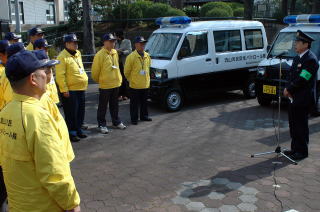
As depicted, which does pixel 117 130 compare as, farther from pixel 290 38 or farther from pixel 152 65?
pixel 290 38

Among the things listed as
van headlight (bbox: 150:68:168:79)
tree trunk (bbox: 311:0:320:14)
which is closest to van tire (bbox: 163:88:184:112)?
van headlight (bbox: 150:68:168:79)

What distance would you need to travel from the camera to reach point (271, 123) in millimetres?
8008

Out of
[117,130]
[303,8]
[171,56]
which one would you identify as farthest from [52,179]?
[303,8]

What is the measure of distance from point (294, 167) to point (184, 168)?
165cm

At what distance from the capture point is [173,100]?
929cm

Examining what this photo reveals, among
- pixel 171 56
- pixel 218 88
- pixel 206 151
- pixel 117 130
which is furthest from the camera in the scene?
pixel 218 88

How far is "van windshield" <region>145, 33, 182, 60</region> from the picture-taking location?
365 inches

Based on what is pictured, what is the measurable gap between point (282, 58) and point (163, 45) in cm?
300

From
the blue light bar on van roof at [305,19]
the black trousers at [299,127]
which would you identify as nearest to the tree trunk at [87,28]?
the blue light bar on van roof at [305,19]

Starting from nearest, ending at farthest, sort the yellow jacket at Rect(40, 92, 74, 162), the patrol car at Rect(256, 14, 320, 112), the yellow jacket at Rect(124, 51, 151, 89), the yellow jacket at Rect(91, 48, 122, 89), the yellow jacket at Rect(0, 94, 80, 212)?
the yellow jacket at Rect(0, 94, 80, 212), the yellow jacket at Rect(40, 92, 74, 162), the yellow jacket at Rect(91, 48, 122, 89), the yellow jacket at Rect(124, 51, 151, 89), the patrol car at Rect(256, 14, 320, 112)

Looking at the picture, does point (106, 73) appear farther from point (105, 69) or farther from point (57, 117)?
point (57, 117)

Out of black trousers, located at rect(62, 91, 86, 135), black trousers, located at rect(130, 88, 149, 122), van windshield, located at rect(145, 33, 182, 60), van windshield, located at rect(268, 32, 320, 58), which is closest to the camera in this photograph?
black trousers, located at rect(62, 91, 86, 135)

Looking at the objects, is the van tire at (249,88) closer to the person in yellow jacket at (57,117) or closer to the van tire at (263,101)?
the van tire at (263,101)

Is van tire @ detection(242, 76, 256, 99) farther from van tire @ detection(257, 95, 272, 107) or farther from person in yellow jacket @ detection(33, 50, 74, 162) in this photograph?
person in yellow jacket @ detection(33, 50, 74, 162)
